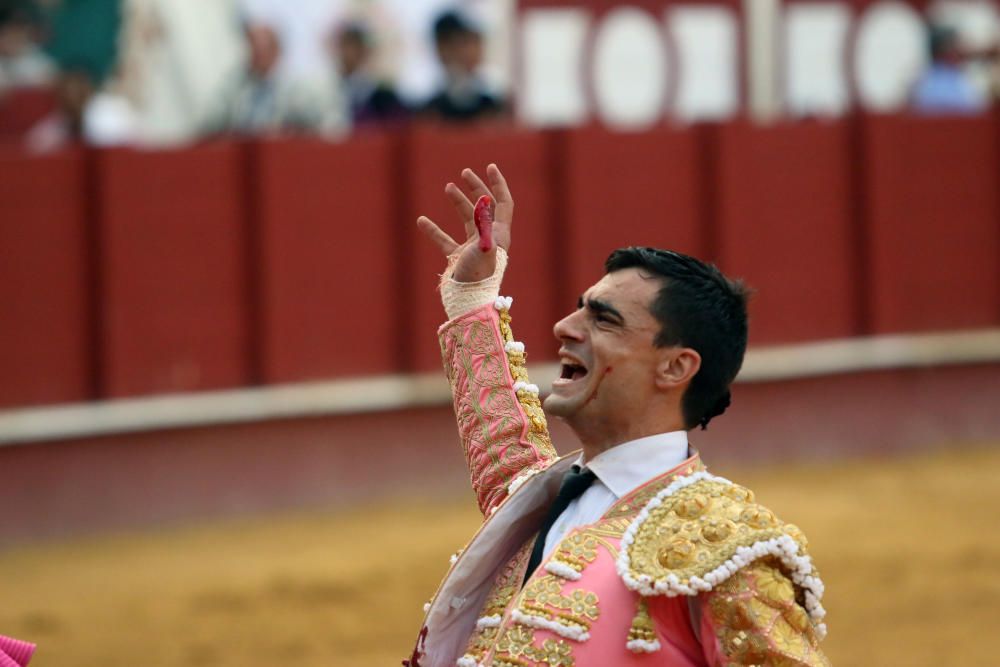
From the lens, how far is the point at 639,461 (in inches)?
99.3

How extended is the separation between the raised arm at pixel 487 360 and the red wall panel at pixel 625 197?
224 inches

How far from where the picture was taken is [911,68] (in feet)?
42.7

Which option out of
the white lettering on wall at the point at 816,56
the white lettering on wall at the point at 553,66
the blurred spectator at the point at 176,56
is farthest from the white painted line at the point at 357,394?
the white lettering on wall at the point at 816,56

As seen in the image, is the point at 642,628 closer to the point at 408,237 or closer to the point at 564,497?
the point at 564,497

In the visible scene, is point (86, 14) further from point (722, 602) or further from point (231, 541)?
point (722, 602)

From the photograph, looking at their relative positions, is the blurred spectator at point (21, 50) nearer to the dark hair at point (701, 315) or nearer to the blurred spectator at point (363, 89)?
the blurred spectator at point (363, 89)

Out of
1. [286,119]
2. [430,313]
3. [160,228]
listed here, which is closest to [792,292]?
[430,313]

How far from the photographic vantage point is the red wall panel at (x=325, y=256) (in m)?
8.01

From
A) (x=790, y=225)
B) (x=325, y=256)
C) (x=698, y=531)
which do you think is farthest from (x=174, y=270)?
(x=698, y=531)

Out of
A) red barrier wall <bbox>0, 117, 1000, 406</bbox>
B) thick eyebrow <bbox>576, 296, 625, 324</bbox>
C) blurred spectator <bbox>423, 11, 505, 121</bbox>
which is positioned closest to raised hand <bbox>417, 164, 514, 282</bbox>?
thick eyebrow <bbox>576, 296, 625, 324</bbox>

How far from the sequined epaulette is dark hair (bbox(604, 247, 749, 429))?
0.16m

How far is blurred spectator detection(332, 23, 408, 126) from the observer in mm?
8625

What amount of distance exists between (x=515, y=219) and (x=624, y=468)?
5.98 metres

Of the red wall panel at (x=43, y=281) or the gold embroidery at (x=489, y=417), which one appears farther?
the red wall panel at (x=43, y=281)
